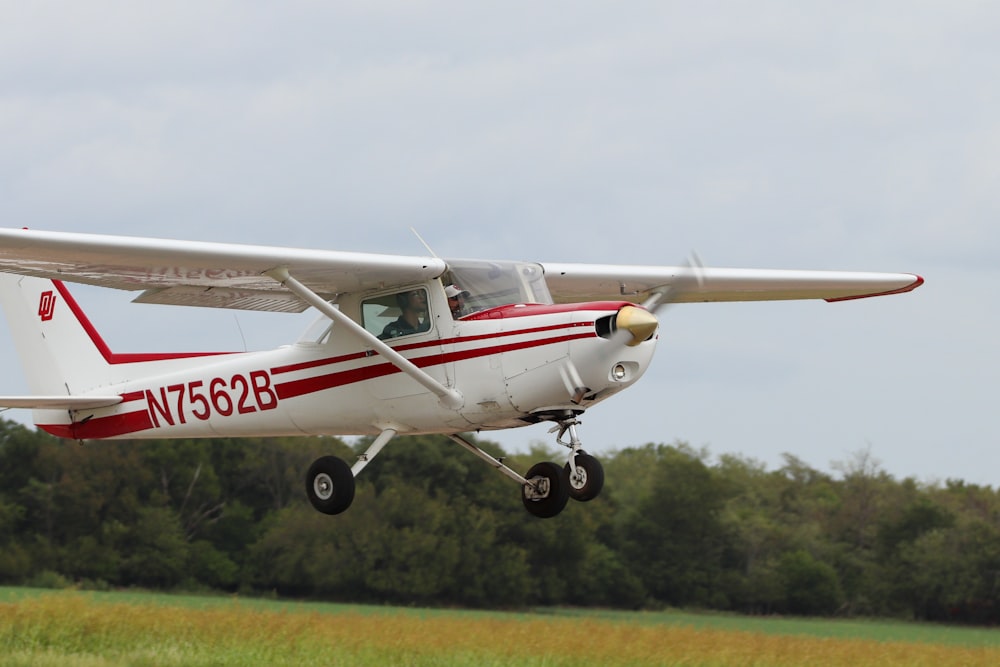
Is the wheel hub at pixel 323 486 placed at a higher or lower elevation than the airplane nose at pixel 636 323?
lower

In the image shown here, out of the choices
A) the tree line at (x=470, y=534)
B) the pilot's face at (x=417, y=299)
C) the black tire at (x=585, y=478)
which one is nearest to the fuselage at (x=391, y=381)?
Answer: the pilot's face at (x=417, y=299)

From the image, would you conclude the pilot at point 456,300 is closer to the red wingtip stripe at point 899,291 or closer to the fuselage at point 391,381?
the fuselage at point 391,381

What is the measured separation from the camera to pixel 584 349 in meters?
13.5

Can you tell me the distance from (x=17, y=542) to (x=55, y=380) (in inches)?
1073

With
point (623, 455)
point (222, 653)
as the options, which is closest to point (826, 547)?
Answer: point (623, 455)

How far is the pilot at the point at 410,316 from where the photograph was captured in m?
14.7

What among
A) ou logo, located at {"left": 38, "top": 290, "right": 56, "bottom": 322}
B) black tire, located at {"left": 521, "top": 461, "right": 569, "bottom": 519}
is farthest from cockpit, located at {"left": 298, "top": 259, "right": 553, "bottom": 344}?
ou logo, located at {"left": 38, "top": 290, "right": 56, "bottom": 322}

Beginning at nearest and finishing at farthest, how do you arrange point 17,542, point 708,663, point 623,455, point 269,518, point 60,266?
point 60,266
point 708,663
point 17,542
point 269,518
point 623,455

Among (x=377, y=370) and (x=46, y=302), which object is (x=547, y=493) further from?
(x=46, y=302)

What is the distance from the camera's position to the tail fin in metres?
18.6

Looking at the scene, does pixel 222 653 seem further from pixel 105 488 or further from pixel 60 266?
pixel 105 488

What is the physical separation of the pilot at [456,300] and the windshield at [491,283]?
0.03 metres

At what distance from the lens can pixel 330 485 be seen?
15109mm

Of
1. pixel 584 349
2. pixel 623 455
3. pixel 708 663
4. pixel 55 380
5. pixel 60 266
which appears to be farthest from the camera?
pixel 623 455
